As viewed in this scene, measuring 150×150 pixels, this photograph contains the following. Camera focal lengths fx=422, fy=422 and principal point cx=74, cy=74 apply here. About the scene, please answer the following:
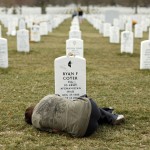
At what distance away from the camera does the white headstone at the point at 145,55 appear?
10828mm

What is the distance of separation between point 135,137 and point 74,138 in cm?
88

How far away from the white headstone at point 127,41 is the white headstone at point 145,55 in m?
3.25

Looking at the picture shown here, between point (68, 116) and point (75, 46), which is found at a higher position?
point (75, 46)

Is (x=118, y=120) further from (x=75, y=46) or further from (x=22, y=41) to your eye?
(x=22, y=41)

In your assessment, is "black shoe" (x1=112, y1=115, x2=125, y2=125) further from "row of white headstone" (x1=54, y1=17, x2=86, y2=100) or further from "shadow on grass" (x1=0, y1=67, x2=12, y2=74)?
"shadow on grass" (x1=0, y1=67, x2=12, y2=74)

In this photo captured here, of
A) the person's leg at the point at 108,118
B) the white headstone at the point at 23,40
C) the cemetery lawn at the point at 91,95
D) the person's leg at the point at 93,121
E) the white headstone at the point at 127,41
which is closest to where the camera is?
the cemetery lawn at the point at 91,95

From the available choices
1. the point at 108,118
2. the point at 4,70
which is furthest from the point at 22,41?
the point at 108,118

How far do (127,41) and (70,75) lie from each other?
8.06 m

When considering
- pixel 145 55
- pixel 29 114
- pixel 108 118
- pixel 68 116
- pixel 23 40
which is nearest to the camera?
pixel 68 116

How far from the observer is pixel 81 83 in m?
7.30

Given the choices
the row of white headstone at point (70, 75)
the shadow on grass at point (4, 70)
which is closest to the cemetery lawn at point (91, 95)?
the shadow on grass at point (4, 70)

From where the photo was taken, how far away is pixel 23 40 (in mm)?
15086

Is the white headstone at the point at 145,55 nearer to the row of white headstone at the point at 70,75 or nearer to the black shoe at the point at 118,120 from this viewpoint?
the row of white headstone at the point at 70,75

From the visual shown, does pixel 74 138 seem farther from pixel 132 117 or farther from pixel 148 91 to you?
pixel 148 91
